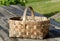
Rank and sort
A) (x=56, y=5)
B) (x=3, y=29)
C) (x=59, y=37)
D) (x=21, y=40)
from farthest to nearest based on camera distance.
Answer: (x=56, y=5) → (x=3, y=29) → (x=59, y=37) → (x=21, y=40)

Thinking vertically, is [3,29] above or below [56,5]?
above

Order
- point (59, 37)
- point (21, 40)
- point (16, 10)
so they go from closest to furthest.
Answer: point (21, 40) → point (59, 37) → point (16, 10)

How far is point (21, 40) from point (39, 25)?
1.08ft

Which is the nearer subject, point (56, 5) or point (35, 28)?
point (35, 28)

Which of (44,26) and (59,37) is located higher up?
(44,26)

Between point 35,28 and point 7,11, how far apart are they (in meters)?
2.21

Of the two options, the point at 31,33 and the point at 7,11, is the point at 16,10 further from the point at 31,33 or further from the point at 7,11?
the point at 31,33

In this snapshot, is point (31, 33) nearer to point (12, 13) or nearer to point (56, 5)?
point (12, 13)

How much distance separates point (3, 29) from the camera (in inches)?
145

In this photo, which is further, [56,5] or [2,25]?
[56,5]

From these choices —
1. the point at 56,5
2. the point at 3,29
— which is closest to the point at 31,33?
the point at 3,29

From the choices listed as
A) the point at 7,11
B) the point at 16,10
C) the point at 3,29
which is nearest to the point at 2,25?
the point at 3,29

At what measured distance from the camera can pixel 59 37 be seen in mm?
3355

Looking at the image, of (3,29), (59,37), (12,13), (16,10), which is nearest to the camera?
(59,37)
